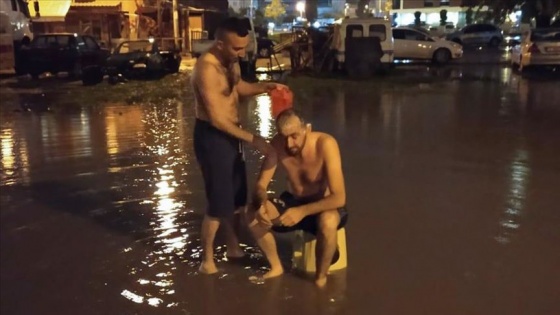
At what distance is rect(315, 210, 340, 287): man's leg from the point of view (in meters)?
5.01

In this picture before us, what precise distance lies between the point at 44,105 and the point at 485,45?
32698 millimetres

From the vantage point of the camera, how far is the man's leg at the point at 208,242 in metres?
Answer: 5.39

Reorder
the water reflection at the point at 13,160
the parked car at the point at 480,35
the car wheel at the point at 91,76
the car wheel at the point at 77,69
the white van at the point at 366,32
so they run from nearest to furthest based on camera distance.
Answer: the water reflection at the point at 13,160 → the car wheel at the point at 91,76 → the white van at the point at 366,32 → the car wheel at the point at 77,69 → the parked car at the point at 480,35

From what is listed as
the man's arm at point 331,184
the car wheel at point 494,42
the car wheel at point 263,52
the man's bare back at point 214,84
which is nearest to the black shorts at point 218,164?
the man's bare back at point 214,84

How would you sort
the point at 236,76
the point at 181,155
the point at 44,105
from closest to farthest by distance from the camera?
the point at 236,76
the point at 181,155
the point at 44,105

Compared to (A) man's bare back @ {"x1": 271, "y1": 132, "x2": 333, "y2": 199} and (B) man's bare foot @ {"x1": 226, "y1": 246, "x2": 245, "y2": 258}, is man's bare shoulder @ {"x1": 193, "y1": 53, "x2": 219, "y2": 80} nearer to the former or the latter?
(A) man's bare back @ {"x1": 271, "y1": 132, "x2": 333, "y2": 199}

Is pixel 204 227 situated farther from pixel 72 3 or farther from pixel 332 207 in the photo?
pixel 72 3

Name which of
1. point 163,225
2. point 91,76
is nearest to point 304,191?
point 163,225

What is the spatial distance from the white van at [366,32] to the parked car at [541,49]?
420 cm

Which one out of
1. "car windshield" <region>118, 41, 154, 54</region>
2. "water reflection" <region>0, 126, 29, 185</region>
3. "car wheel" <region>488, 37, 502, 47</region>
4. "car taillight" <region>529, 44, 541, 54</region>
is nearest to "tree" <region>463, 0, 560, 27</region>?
"car wheel" <region>488, 37, 502, 47</region>

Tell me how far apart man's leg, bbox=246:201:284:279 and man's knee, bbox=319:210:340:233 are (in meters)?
0.32

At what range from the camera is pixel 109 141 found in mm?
11469

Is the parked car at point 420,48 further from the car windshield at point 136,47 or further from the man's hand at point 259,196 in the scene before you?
the man's hand at point 259,196

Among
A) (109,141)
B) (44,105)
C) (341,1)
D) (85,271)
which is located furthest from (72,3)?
(341,1)
